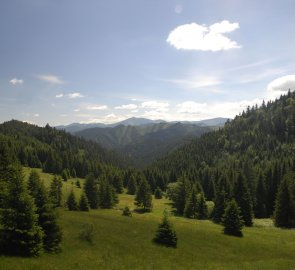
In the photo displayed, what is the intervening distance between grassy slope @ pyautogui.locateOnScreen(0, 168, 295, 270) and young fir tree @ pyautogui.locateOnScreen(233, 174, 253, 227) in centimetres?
1820

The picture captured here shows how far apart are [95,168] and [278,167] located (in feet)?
356

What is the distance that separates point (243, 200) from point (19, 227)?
2375 inches

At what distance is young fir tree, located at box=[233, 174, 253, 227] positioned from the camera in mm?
74438

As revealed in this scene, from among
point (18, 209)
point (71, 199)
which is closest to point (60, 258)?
point (18, 209)

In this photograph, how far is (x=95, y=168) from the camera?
181 metres

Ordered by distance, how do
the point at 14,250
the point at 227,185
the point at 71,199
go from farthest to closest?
the point at 227,185
the point at 71,199
the point at 14,250

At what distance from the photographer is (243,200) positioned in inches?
2997

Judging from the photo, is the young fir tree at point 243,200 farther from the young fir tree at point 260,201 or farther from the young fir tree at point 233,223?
the young fir tree at point 233,223

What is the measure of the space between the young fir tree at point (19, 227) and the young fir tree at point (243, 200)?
5754 centimetres

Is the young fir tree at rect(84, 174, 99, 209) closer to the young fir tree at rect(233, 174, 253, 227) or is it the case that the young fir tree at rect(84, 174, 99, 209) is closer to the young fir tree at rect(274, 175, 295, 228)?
the young fir tree at rect(233, 174, 253, 227)

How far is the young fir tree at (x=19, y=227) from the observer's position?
28984 millimetres

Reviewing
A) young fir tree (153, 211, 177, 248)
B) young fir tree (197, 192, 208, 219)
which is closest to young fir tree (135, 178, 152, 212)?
young fir tree (197, 192, 208, 219)

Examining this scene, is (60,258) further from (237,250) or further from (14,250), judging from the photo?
(237,250)

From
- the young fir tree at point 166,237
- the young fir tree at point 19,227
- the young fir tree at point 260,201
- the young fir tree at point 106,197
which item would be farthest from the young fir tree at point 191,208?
the young fir tree at point 19,227
